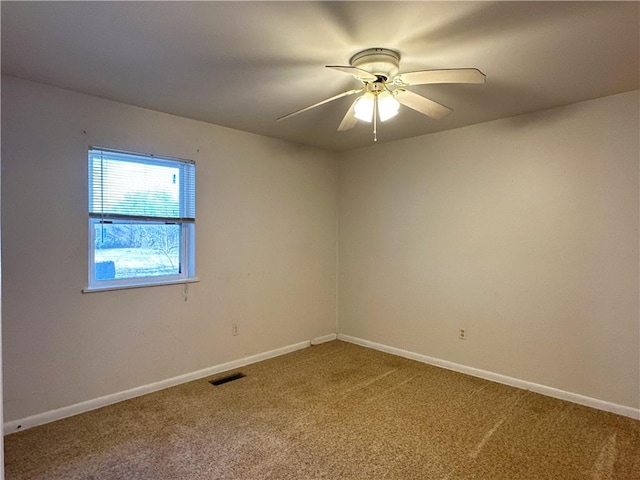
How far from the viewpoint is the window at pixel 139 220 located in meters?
3.09

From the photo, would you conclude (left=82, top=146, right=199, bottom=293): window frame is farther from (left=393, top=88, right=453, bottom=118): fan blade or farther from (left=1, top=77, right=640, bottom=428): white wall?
(left=393, top=88, right=453, bottom=118): fan blade

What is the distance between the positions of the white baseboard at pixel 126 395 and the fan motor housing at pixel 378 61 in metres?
2.88

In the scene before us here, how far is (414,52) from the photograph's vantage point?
2301mm

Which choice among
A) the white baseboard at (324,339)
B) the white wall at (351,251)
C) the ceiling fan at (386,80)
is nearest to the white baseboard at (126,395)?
the white wall at (351,251)

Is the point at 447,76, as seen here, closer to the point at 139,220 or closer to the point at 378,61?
the point at 378,61

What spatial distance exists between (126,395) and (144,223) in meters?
1.37

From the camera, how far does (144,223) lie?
334cm

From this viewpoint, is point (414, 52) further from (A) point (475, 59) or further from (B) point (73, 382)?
(B) point (73, 382)

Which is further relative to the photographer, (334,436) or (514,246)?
(514,246)

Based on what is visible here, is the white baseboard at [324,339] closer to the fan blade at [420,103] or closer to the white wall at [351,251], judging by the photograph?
the white wall at [351,251]

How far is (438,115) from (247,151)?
201 cm

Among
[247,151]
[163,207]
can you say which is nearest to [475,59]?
[247,151]

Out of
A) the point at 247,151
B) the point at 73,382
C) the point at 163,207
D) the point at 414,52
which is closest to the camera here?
the point at 414,52

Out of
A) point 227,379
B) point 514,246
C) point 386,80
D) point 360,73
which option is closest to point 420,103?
point 386,80
